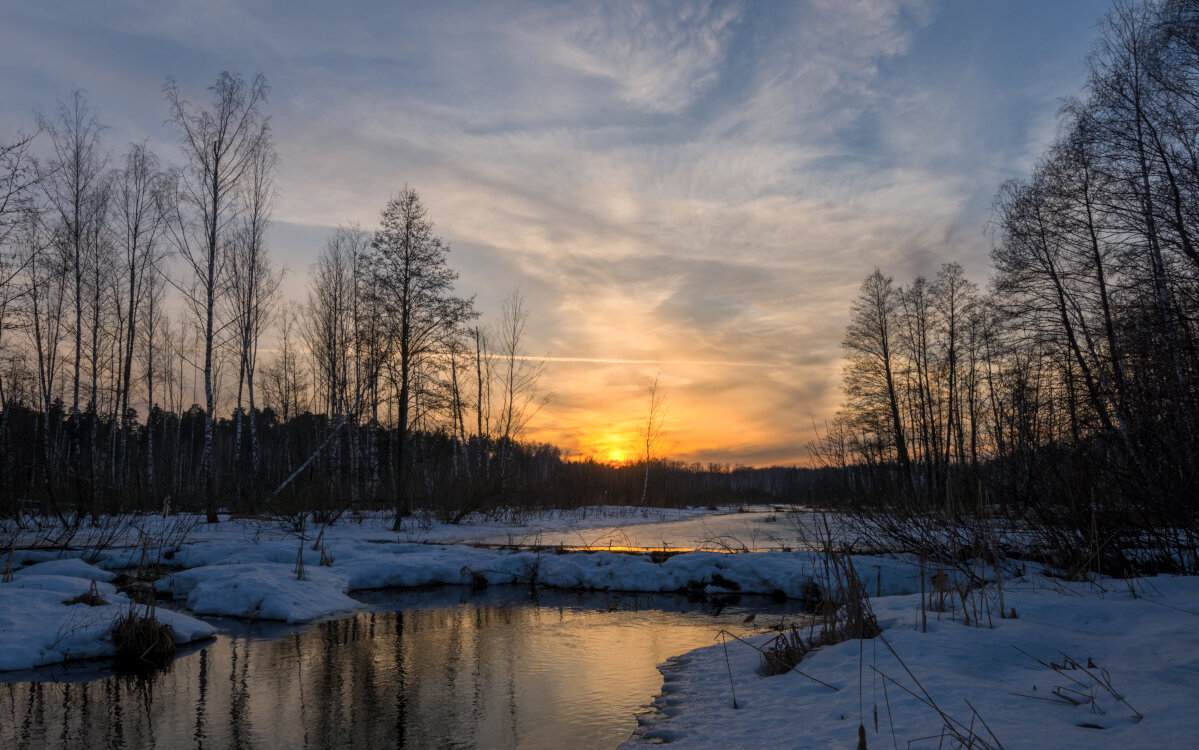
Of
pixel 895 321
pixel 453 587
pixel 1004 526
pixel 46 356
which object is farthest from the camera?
pixel 895 321

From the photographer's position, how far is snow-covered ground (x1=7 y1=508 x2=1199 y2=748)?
315cm

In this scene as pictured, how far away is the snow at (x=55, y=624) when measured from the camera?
606cm

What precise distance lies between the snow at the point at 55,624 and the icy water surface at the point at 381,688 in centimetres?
26

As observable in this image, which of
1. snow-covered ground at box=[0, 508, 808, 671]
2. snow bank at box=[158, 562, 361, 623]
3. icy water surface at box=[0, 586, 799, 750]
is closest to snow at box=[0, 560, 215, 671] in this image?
snow-covered ground at box=[0, 508, 808, 671]

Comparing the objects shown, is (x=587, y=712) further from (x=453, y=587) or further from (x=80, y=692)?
(x=453, y=587)

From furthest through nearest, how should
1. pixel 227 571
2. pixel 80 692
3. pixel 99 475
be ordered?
1. pixel 99 475
2. pixel 227 571
3. pixel 80 692

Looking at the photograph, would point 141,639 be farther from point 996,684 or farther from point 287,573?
point 996,684

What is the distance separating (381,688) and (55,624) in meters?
4.03

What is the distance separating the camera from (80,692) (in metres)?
5.35

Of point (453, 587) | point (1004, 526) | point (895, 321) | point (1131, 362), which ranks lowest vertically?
point (453, 587)

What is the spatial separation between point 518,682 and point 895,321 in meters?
28.6

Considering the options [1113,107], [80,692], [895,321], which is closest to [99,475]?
[80,692]

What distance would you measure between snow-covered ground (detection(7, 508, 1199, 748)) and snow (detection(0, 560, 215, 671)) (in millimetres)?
18

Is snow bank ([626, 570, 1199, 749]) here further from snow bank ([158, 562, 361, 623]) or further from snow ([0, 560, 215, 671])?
snow ([0, 560, 215, 671])
